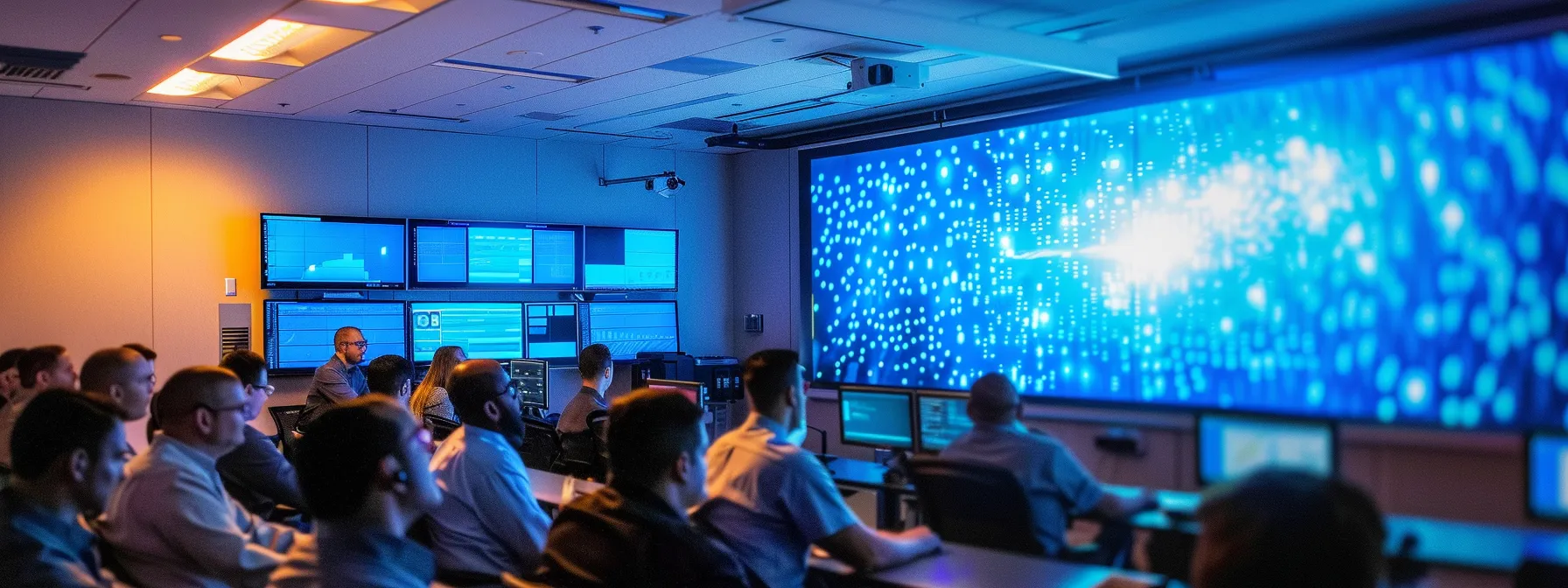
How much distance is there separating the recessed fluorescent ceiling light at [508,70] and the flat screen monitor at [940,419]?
2.39m

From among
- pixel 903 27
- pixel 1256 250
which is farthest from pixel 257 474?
pixel 1256 250

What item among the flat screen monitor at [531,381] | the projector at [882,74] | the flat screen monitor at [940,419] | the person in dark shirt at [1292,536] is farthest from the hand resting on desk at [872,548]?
the flat screen monitor at [531,381]

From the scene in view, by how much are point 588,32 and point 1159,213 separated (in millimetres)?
2963

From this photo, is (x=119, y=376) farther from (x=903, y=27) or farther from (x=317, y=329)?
(x=317, y=329)

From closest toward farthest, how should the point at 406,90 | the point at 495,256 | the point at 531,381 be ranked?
the point at 406,90, the point at 531,381, the point at 495,256

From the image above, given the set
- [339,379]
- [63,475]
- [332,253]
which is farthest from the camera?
[332,253]

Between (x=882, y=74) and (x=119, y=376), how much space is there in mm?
3311

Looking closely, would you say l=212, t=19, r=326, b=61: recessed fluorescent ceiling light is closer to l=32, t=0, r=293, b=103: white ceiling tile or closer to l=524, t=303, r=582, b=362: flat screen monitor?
l=32, t=0, r=293, b=103: white ceiling tile

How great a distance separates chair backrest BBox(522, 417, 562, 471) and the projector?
7.07 feet

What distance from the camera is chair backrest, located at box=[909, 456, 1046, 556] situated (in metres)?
3.61

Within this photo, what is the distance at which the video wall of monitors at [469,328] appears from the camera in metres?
7.08

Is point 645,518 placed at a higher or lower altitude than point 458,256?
lower

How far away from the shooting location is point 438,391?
6.15 m

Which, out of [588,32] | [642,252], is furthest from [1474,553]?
[642,252]
